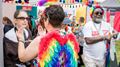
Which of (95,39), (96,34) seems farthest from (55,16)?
(96,34)

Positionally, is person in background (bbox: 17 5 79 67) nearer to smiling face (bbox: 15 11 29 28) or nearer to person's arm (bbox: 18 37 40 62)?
person's arm (bbox: 18 37 40 62)

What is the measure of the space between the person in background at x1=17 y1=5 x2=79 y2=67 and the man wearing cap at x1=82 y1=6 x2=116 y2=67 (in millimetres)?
2098

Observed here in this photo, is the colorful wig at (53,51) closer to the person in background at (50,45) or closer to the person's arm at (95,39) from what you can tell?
the person in background at (50,45)

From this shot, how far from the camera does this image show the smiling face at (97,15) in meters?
5.01

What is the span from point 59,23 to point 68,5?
3967 mm

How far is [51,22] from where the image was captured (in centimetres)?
269

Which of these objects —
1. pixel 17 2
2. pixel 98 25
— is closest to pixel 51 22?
pixel 98 25

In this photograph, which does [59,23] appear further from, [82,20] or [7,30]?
[82,20]

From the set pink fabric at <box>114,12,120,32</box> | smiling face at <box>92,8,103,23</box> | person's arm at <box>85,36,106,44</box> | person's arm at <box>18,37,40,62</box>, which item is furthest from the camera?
pink fabric at <box>114,12,120,32</box>

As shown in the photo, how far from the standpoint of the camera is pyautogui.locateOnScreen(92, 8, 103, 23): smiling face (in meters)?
5.01

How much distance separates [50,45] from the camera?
2729 mm

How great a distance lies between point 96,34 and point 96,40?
0.14m

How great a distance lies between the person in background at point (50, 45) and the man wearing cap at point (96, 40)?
2098 mm

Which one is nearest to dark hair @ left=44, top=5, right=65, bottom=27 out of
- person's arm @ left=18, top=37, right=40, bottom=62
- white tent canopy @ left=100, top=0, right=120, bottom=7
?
person's arm @ left=18, top=37, right=40, bottom=62
